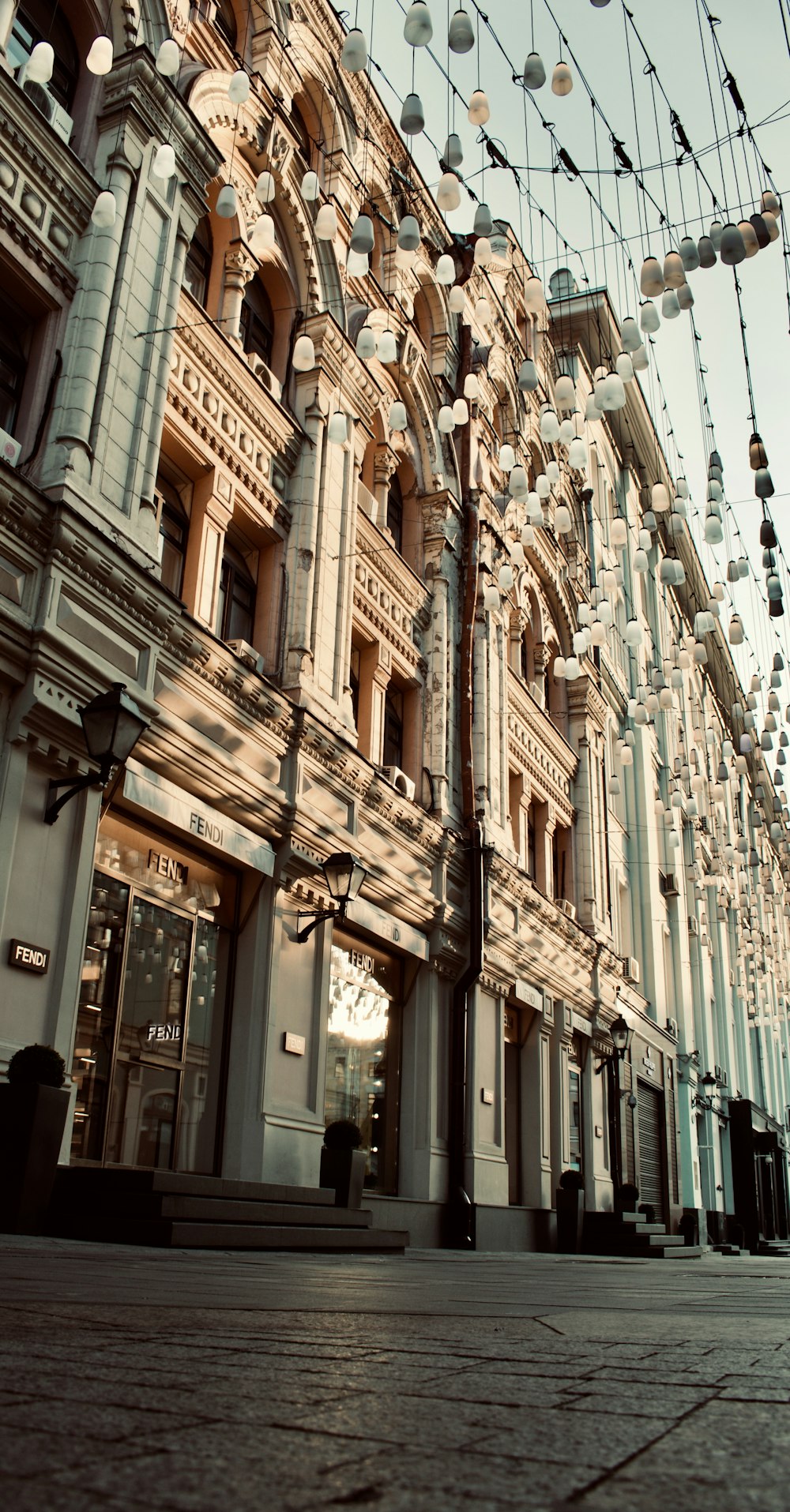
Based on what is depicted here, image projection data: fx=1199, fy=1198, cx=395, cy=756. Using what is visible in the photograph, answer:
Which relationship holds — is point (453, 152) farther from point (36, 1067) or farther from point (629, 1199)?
point (629, 1199)

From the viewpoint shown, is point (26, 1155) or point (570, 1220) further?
point (570, 1220)

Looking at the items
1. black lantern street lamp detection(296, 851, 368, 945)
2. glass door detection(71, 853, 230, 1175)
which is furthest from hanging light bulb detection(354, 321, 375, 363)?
glass door detection(71, 853, 230, 1175)

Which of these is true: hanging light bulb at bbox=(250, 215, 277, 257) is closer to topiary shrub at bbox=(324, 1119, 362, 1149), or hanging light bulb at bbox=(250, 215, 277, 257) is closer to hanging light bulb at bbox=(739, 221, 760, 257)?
hanging light bulb at bbox=(739, 221, 760, 257)

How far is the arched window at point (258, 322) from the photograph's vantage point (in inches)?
623

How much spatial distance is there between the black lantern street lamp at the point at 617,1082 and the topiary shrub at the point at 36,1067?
63.8ft

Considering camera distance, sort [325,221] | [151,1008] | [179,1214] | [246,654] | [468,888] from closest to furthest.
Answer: [179,1214]
[151,1008]
[325,221]
[246,654]
[468,888]

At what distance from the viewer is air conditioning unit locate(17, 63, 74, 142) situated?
436 inches

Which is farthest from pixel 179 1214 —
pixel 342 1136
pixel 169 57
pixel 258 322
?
pixel 258 322

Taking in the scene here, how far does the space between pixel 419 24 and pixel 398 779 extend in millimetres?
9966

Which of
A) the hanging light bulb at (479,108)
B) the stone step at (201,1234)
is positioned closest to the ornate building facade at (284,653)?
the stone step at (201,1234)

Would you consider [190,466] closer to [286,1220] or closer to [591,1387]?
[286,1220]

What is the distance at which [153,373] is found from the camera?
12109mm

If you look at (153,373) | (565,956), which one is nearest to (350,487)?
(153,373)

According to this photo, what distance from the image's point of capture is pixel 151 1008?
12023mm
